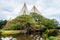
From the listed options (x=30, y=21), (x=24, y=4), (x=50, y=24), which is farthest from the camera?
(x=24, y=4)

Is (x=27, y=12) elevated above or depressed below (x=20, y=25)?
above

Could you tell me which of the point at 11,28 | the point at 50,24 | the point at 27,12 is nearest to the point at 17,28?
the point at 11,28

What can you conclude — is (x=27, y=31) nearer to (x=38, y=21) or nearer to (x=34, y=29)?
(x=34, y=29)

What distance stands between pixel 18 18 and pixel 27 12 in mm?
2979

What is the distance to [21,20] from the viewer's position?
41.7 metres

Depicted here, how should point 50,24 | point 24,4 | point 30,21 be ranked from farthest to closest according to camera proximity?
point 24,4
point 30,21
point 50,24

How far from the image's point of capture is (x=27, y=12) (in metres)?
43.4

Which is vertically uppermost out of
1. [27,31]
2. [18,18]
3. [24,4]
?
[24,4]

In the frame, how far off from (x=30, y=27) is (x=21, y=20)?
9.78 ft

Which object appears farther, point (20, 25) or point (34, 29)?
point (20, 25)

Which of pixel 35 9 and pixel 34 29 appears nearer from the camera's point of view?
pixel 34 29

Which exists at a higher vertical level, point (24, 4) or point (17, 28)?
point (24, 4)

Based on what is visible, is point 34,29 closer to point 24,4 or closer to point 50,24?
point 50,24

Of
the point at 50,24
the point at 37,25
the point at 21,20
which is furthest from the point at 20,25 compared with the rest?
the point at 50,24
